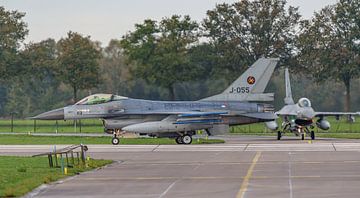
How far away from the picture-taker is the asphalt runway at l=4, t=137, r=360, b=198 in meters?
19.0

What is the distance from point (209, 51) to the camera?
7300cm

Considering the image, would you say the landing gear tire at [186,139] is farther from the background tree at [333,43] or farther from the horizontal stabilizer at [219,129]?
the background tree at [333,43]

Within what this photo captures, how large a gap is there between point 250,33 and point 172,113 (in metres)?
32.3

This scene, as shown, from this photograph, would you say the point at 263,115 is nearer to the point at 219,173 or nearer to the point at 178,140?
the point at 178,140

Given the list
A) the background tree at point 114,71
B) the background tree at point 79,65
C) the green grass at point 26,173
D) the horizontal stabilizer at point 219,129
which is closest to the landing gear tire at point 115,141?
the horizontal stabilizer at point 219,129

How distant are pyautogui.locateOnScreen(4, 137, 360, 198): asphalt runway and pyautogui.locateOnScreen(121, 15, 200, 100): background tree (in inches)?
1247

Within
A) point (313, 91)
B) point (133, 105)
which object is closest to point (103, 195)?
point (133, 105)

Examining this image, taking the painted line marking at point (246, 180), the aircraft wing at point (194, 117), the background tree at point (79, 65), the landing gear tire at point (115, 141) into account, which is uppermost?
the background tree at point (79, 65)

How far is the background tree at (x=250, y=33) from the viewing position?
235 feet

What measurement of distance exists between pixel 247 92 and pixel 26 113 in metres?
54.0

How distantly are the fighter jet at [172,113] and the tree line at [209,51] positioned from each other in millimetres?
22681

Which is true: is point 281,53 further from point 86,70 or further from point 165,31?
point 86,70

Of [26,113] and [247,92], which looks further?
[26,113]

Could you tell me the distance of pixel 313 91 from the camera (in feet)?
273
